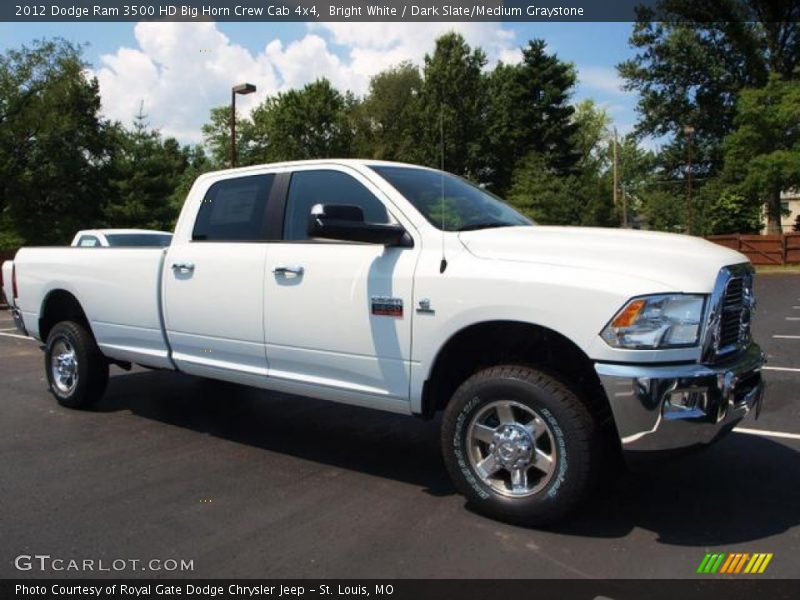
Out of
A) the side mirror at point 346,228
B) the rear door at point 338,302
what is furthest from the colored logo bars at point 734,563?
the side mirror at point 346,228

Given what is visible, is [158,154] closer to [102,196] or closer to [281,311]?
[102,196]

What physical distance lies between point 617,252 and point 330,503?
211 cm

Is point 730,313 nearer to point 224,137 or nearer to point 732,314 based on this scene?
point 732,314

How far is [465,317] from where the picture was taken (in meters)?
3.77

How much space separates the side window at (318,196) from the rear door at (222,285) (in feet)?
0.74

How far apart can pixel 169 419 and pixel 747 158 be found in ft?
128

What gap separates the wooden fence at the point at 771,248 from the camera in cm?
3431

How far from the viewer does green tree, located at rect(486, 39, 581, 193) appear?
1976 inches

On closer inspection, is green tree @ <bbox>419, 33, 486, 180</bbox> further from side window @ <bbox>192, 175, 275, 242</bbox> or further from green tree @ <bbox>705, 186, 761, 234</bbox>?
side window @ <bbox>192, 175, 275, 242</bbox>

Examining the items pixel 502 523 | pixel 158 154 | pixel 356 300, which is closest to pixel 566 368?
pixel 502 523

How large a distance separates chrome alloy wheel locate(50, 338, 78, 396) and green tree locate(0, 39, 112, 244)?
34.6 m

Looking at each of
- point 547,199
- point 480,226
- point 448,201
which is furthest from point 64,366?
point 547,199

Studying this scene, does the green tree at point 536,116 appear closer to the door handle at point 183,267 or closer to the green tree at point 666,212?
the green tree at point 666,212

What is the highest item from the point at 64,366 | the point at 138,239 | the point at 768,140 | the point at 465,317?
the point at 768,140
